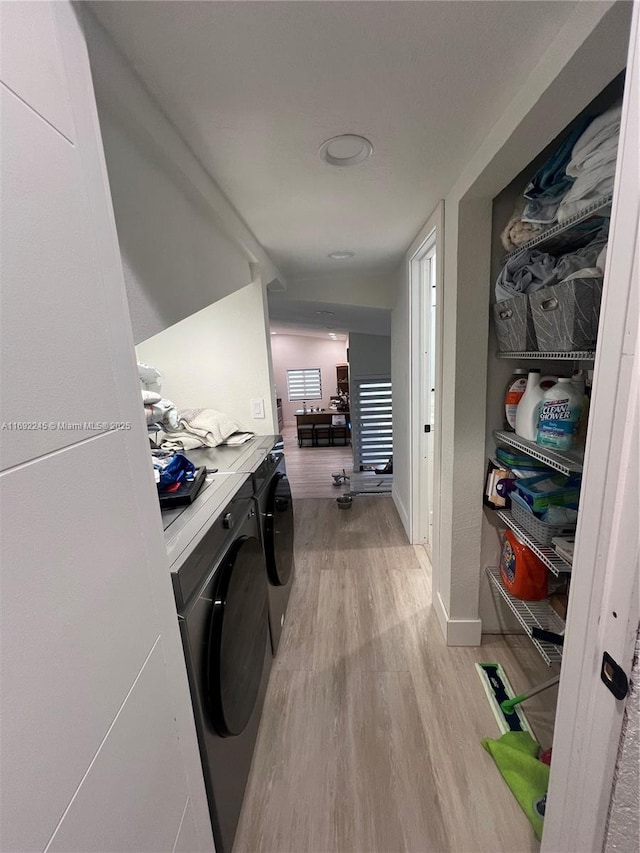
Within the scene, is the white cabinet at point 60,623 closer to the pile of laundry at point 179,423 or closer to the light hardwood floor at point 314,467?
the pile of laundry at point 179,423

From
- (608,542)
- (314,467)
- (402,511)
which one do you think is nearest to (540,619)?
(608,542)

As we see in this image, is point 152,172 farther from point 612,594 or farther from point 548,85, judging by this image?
point 612,594

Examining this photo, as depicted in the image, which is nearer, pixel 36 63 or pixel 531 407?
pixel 36 63

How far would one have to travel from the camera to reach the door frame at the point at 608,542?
0.54m

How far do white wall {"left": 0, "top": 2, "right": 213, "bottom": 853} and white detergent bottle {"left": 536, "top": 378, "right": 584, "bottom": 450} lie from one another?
1.17m

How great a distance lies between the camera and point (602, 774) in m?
0.66

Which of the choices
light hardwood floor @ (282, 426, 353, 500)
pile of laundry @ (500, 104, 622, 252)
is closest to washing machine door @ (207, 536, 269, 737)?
pile of laundry @ (500, 104, 622, 252)

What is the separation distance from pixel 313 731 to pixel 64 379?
5.36 feet

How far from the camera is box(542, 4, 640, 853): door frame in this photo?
1.77 feet

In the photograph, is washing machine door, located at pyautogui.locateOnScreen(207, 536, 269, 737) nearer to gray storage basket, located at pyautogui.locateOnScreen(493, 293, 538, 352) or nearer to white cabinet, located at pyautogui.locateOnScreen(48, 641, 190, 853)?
white cabinet, located at pyautogui.locateOnScreen(48, 641, 190, 853)

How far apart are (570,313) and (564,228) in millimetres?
250

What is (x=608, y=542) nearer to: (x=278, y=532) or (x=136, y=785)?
(x=136, y=785)

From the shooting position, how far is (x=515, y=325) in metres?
1.26

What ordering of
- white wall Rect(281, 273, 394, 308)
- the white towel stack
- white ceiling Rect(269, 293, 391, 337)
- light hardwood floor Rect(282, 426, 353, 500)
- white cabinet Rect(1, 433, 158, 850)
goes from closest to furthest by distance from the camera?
white cabinet Rect(1, 433, 158, 850)
the white towel stack
white wall Rect(281, 273, 394, 308)
white ceiling Rect(269, 293, 391, 337)
light hardwood floor Rect(282, 426, 353, 500)
